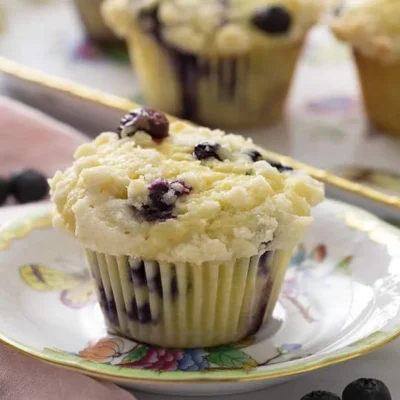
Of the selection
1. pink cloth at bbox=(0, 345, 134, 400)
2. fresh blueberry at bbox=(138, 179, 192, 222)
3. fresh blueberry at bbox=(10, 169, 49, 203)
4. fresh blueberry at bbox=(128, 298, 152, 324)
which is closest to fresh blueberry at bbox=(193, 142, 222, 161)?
fresh blueberry at bbox=(138, 179, 192, 222)

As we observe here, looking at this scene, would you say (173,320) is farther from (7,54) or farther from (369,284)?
(7,54)

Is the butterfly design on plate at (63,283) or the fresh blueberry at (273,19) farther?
the fresh blueberry at (273,19)

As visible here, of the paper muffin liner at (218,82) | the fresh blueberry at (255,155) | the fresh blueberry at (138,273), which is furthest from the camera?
the paper muffin liner at (218,82)

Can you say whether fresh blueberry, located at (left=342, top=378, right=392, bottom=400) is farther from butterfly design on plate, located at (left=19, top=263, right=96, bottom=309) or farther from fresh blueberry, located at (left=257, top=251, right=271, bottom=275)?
butterfly design on plate, located at (left=19, top=263, right=96, bottom=309)

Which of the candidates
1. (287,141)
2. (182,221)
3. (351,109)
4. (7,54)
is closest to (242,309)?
(182,221)

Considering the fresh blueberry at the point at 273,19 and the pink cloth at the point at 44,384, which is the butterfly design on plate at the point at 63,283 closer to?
the pink cloth at the point at 44,384

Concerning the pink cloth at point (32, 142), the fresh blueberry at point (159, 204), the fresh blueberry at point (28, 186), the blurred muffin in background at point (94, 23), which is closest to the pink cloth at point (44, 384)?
the fresh blueberry at point (159, 204)

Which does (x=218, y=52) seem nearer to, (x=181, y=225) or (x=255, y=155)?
(x=255, y=155)

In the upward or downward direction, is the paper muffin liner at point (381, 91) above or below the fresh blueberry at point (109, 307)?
below
